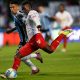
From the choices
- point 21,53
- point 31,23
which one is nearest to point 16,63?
point 21,53

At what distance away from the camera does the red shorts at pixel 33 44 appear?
12.6 meters

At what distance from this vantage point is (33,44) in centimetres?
1280

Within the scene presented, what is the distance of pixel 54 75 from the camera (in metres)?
13.6

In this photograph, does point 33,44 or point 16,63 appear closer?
point 16,63

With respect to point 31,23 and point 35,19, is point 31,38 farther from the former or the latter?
point 35,19

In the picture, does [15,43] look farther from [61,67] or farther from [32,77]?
[32,77]

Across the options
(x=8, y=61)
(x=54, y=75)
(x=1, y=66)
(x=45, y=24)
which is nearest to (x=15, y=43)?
(x=45, y=24)

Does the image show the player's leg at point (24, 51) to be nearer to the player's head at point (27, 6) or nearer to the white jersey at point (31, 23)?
the white jersey at point (31, 23)

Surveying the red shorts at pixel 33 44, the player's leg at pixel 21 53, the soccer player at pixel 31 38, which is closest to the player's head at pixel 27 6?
the soccer player at pixel 31 38

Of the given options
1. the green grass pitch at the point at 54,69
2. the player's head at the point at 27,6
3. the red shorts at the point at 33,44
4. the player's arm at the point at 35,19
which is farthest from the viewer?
the green grass pitch at the point at 54,69

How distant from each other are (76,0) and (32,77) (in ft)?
79.0

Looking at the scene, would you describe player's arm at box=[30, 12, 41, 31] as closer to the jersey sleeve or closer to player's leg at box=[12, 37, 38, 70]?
the jersey sleeve

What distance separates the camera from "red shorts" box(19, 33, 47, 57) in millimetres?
12633

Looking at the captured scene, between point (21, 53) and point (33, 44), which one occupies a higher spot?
point (33, 44)
